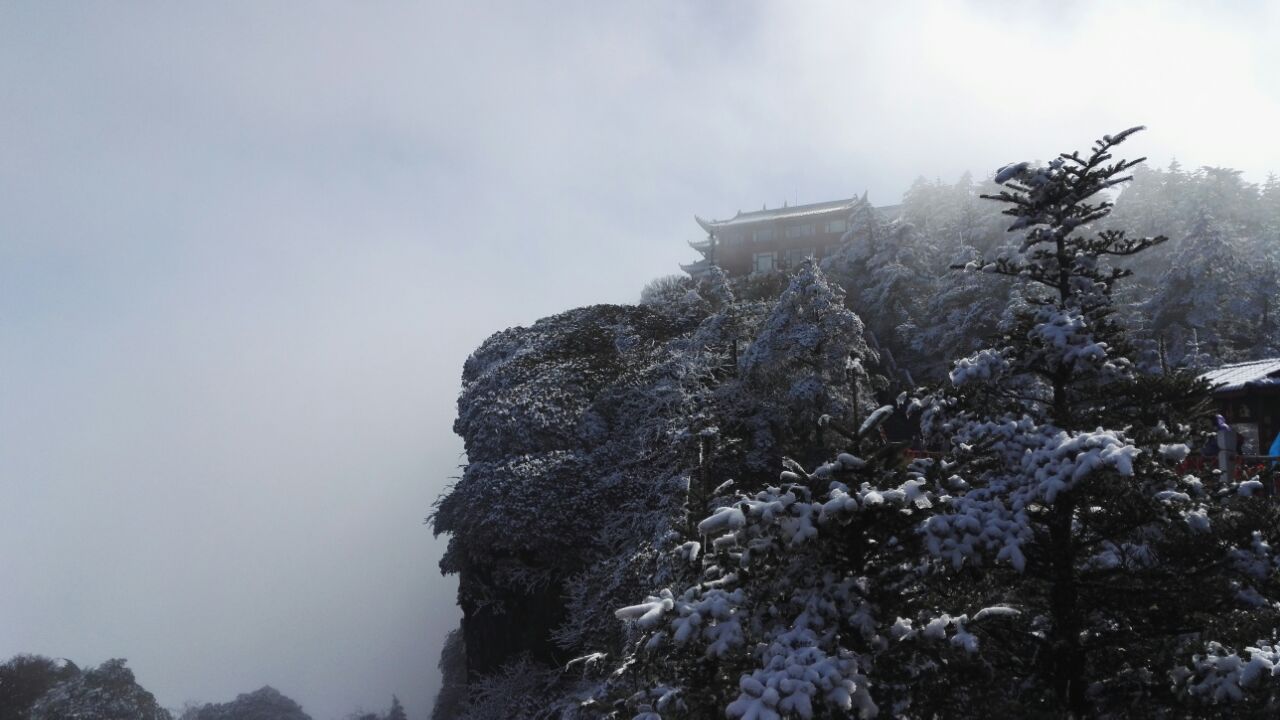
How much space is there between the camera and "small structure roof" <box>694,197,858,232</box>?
190 ft

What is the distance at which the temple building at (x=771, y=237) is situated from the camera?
184 feet

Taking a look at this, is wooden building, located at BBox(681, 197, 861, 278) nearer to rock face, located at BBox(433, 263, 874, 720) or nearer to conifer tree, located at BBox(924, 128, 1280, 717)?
rock face, located at BBox(433, 263, 874, 720)

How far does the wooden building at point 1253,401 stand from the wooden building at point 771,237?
35.4 metres

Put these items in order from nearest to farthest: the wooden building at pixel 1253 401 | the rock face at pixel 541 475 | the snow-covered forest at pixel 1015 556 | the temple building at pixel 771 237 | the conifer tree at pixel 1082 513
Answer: the snow-covered forest at pixel 1015 556 → the conifer tree at pixel 1082 513 → the wooden building at pixel 1253 401 → the rock face at pixel 541 475 → the temple building at pixel 771 237

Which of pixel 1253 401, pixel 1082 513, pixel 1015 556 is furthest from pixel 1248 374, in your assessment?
pixel 1015 556

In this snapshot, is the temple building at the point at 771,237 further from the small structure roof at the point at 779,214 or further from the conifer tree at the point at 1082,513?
the conifer tree at the point at 1082,513

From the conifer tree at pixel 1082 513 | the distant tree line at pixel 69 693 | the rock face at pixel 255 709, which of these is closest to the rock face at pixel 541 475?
the conifer tree at pixel 1082 513

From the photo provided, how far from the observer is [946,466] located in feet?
21.7

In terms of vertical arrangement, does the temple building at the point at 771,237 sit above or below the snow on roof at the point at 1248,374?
above

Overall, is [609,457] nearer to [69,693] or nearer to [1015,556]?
[1015,556]

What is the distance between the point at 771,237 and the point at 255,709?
5587 cm

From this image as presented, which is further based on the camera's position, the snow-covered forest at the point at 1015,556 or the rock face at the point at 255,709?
the rock face at the point at 255,709

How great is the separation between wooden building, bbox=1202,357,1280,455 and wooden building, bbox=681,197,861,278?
3541 cm

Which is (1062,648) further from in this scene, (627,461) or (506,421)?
(506,421)
